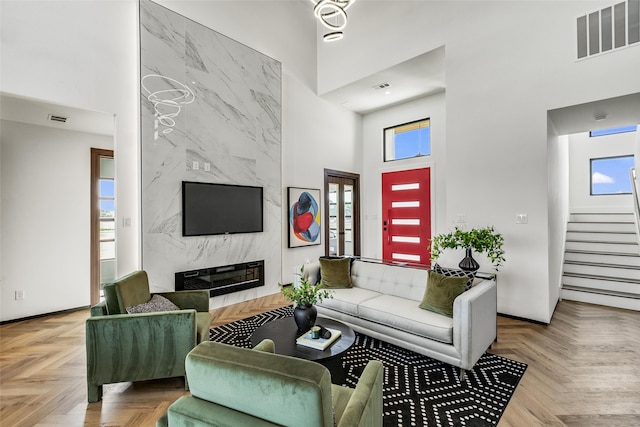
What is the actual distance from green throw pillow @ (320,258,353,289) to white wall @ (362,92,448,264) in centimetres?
281

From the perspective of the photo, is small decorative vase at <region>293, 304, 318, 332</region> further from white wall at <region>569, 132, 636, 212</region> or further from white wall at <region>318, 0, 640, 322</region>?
white wall at <region>569, 132, 636, 212</region>

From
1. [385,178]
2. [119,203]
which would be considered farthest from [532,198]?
[119,203]

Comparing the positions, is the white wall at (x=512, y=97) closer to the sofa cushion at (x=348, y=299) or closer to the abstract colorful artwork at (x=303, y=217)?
the sofa cushion at (x=348, y=299)

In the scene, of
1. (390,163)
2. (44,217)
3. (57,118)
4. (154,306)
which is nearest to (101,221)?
(44,217)

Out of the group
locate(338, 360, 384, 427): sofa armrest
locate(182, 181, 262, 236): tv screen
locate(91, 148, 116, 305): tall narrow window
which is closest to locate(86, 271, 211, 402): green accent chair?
locate(338, 360, 384, 427): sofa armrest

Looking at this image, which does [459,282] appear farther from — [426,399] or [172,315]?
[172,315]

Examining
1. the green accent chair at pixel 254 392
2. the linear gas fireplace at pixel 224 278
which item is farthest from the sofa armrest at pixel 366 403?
the linear gas fireplace at pixel 224 278

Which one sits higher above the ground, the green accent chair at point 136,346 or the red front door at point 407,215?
the red front door at point 407,215

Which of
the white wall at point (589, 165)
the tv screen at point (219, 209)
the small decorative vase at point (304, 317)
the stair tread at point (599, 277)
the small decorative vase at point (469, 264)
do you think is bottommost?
the stair tread at point (599, 277)

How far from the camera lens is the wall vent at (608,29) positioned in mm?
3105

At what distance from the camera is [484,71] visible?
401 centimetres

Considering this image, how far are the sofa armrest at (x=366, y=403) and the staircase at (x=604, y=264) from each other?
15.1ft

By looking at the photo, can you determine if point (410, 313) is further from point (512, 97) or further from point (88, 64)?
point (88, 64)

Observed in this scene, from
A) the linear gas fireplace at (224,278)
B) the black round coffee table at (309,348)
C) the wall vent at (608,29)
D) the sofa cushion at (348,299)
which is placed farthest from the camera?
the linear gas fireplace at (224,278)
